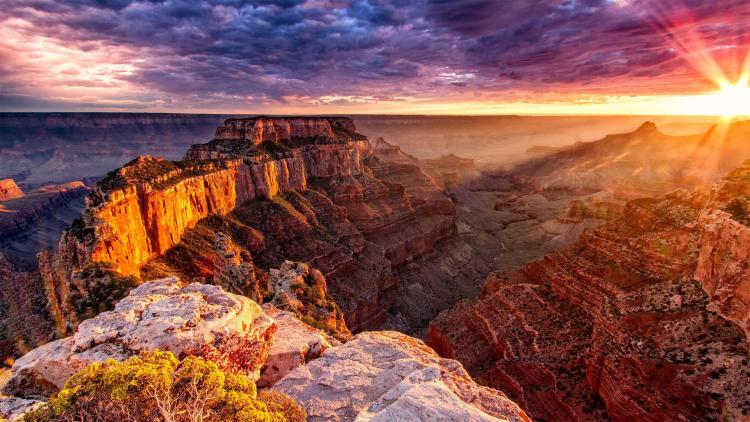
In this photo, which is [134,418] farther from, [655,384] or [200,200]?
[200,200]

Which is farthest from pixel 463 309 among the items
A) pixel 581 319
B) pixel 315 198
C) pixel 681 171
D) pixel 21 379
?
pixel 681 171

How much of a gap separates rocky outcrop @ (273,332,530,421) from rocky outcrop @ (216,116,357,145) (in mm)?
65386

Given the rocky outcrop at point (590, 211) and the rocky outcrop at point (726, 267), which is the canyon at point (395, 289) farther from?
the rocky outcrop at point (590, 211)

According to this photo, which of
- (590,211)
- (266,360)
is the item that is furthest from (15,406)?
(590,211)

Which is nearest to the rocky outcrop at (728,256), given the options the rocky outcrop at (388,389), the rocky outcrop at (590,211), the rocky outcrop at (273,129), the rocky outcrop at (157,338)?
the rocky outcrop at (388,389)

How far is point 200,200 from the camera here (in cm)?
5428

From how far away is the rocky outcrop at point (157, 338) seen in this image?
48.0ft

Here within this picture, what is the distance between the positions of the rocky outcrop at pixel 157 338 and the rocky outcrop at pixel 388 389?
293 centimetres

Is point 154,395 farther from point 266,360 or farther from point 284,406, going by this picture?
point 266,360

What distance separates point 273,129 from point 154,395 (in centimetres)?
7936

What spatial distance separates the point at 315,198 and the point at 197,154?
76.8 ft

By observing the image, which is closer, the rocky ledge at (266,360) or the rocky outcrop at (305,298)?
the rocky ledge at (266,360)

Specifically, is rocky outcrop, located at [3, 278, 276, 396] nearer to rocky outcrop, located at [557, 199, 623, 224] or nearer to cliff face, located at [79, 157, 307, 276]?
cliff face, located at [79, 157, 307, 276]

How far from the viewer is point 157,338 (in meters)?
14.9
